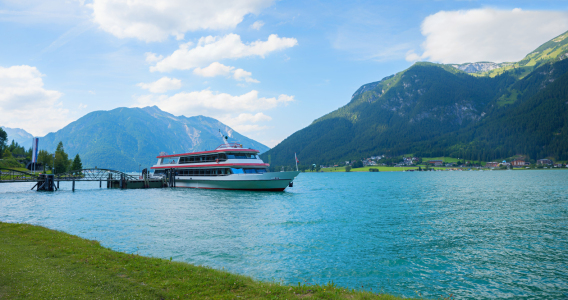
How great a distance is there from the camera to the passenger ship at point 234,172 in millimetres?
54969

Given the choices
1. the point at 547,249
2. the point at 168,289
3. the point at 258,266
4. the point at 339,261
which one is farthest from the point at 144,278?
the point at 547,249

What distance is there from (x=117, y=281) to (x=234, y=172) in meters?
47.4

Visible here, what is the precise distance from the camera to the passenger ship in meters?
55.0

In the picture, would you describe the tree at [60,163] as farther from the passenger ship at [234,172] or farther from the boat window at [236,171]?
the boat window at [236,171]

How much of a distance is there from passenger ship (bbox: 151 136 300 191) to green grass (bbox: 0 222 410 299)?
41.4 m

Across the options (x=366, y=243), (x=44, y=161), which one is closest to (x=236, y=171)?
(x=366, y=243)

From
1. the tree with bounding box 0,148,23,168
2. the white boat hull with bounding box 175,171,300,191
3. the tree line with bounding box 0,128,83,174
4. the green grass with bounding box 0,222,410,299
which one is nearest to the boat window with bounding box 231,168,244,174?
the white boat hull with bounding box 175,171,300,191

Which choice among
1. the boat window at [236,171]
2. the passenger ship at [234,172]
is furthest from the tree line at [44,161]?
the boat window at [236,171]

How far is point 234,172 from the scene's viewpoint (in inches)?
2256

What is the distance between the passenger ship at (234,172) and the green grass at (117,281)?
41.4m

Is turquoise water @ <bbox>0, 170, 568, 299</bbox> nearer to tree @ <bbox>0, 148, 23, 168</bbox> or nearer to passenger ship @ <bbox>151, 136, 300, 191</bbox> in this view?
passenger ship @ <bbox>151, 136, 300, 191</bbox>

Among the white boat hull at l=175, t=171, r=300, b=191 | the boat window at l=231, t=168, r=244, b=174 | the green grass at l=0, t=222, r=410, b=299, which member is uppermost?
the boat window at l=231, t=168, r=244, b=174

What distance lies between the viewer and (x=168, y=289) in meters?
9.66

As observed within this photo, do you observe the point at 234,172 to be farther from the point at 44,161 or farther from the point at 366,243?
the point at 44,161
